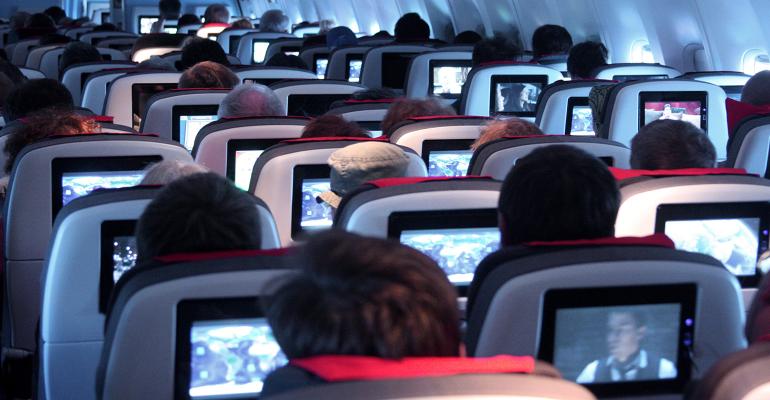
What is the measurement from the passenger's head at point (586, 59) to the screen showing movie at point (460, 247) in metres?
5.03

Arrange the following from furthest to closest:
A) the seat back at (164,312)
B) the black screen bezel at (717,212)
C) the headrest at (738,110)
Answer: the headrest at (738,110) < the black screen bezel at (717,212) < the seat back at (164,312)

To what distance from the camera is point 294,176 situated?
14.5 ft

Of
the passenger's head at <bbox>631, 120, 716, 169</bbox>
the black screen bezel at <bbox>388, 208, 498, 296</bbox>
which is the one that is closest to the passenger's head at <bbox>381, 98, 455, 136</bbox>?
the passenger's head at <bbox>631, 120, 716, 169</bbox>

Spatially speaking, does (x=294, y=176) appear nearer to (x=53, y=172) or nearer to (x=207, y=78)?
(x=53, y=172)

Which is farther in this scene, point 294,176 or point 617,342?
point 294,176

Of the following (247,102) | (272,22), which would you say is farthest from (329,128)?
(272,22)

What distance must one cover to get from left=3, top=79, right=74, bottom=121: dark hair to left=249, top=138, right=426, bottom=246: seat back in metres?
2.11

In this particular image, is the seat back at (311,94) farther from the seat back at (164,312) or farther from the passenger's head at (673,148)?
the seat back at (164,312)

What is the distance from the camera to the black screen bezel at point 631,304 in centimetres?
249

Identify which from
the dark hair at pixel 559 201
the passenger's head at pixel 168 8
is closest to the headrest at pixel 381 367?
the dark hair at pixel 559 201

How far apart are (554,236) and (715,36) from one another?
28.2 ft

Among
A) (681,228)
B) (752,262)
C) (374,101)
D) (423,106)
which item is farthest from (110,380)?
(374,101)

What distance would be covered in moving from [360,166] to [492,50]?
5.44 meters

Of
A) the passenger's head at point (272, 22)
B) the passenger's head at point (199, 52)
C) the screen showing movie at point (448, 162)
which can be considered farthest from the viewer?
the passenger's head at point (272, 22)
